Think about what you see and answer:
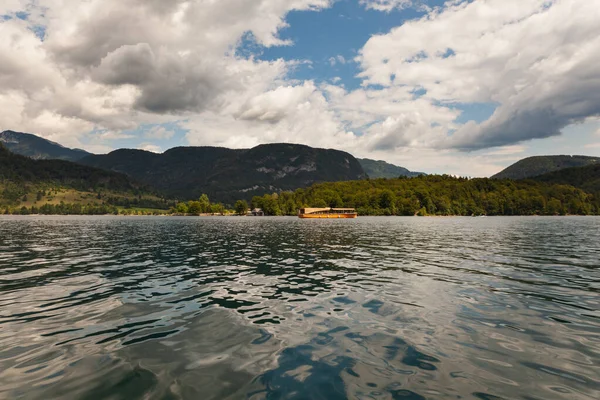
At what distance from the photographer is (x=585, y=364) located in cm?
957

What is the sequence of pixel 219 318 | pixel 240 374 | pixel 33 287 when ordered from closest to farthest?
pixel 240 374 < pixel 219 318 < pixel 33 287

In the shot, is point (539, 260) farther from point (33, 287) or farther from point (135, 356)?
point (33, 287)

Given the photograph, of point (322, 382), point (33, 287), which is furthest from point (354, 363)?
point (33, 287)

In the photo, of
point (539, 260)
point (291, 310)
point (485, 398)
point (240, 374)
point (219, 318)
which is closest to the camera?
point (485, 398)

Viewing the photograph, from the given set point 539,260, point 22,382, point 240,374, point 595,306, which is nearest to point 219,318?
point 240,374

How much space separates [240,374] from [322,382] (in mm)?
2363

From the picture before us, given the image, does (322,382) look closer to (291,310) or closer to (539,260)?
(291,310)

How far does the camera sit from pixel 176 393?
8.05 m

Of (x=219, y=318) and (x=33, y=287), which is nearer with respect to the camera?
(x=219, y=318)

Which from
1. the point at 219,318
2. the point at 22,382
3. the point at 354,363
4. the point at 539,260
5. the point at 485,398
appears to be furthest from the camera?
the point at 539,260

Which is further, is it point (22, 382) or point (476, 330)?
point (476, 330)

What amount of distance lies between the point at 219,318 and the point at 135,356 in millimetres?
4282

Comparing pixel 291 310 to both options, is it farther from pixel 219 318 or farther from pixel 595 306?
pixel 595 306

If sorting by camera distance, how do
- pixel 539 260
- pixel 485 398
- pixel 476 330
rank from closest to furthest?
pixel 485 398
pixel 476 330
pixel 539 260
